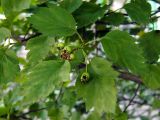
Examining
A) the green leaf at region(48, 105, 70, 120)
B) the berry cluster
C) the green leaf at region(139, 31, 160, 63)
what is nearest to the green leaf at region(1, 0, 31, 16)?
the berry cluster

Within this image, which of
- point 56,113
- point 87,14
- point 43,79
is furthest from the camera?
point 56,113

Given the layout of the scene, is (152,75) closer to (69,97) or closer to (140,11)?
(140,11)

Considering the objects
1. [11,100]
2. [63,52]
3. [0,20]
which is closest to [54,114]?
[11,100]

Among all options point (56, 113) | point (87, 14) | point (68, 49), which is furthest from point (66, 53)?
point (56, 113)

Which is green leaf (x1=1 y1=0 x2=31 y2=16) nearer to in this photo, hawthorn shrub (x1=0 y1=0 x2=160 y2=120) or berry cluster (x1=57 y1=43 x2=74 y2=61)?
hawthorn shrub (x1=0 y1=0 x2=160 y2=120)

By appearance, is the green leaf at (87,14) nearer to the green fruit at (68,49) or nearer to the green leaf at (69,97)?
the green fruit at (68,49)

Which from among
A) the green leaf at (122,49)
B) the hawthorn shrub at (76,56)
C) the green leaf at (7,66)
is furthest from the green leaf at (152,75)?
the green leaf at (7,66)
